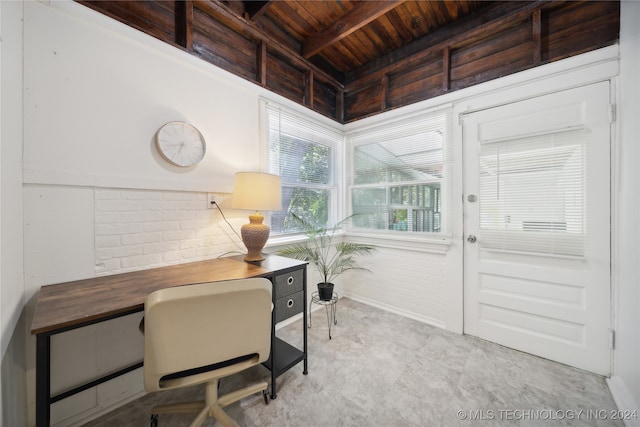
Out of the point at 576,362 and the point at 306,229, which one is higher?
the point at 306,229

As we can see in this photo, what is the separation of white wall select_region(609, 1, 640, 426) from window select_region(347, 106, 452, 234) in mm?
1083

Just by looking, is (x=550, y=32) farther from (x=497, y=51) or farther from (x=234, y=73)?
(x=234, y=73)

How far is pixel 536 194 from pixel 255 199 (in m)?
2.29

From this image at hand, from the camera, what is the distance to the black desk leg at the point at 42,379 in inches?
33.5

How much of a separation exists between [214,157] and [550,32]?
117 inches

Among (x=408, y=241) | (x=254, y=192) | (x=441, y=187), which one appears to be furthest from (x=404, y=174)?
(x=254, y=192)

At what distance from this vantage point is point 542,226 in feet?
6.32

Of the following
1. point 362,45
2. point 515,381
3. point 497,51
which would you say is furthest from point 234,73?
point 515,381

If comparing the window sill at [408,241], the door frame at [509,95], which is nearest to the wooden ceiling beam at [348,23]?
the door frame at [509,95]

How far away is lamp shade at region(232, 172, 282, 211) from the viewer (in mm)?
1785

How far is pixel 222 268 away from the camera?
1.64m

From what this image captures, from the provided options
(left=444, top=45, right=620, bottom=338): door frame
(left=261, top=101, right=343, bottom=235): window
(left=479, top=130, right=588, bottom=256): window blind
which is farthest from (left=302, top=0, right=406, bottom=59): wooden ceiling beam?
(left=479, top=130, right=588, bottom=256): window blind

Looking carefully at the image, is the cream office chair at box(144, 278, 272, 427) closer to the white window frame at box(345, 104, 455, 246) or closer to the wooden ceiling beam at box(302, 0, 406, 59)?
the white window frame at box(345, 104, 455, 246)

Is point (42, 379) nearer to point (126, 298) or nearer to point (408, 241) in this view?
point (126, 298)
